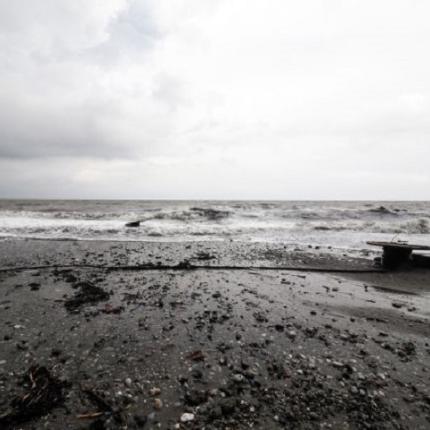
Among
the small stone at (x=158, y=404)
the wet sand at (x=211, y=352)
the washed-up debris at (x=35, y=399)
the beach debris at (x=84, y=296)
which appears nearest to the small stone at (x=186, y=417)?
the wet sand at (x=211, y=352)

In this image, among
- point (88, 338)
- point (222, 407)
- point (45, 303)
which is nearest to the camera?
point (222, 407)

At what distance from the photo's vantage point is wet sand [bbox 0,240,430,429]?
2.94 meters

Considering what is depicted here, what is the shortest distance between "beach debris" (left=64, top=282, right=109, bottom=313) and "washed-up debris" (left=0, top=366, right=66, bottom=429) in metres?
2.18

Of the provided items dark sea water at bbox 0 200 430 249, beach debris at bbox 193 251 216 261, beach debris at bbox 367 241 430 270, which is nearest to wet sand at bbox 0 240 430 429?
beach debris at bbox 367 241 430 270

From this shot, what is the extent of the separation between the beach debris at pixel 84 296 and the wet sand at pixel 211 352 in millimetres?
47

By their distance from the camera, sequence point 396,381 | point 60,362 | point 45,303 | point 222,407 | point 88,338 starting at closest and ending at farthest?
point 222,407 < point 396,381 < point 60,362 < point 88,338 < point 45,303

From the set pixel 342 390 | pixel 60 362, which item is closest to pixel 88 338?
pixel 60 362

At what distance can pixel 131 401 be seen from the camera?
306 centimetres

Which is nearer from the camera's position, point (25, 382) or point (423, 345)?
point (25, 382)

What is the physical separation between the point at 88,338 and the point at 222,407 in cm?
268

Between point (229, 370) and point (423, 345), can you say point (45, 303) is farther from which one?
point (423, 345)

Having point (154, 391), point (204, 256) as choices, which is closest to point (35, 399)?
point (154, 391)

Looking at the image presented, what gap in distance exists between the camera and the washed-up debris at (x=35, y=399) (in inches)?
108

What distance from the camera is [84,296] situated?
246 inches
